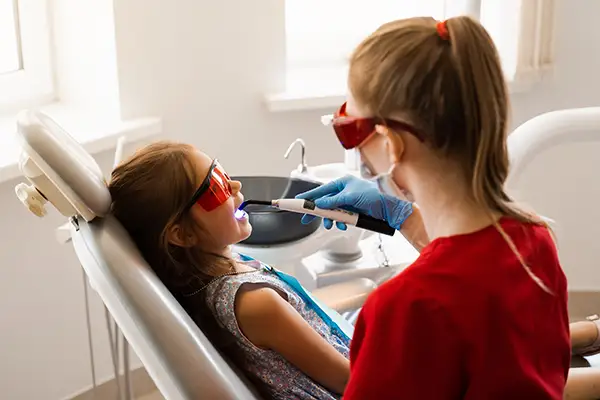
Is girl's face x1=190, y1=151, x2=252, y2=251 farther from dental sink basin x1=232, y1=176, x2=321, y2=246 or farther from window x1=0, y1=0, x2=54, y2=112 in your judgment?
window x1=0, y1=0, x2=54, y2=112

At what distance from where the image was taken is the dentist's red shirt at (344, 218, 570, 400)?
964 millimetres

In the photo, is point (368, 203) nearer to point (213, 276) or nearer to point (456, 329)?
point (213, 276)

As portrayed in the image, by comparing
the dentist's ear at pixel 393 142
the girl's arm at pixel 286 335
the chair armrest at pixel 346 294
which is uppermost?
the dentist's ear at pixel 393 142

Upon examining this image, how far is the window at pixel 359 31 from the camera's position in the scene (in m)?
2.67

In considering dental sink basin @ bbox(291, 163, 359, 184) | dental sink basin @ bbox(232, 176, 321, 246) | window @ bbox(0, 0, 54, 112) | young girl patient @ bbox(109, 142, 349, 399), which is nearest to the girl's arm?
young girl patient @ bbox(109, 142, 349, 399)

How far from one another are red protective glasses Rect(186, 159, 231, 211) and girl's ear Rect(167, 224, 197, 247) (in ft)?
0.13

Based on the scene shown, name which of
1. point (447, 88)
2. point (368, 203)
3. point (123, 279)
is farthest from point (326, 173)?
point (447, 88)

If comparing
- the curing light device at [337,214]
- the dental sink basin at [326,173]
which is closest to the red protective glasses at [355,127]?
the curing light device at [337,214]

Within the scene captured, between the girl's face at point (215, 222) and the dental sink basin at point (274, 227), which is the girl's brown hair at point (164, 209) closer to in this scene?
the girl's face at point (215, 222)

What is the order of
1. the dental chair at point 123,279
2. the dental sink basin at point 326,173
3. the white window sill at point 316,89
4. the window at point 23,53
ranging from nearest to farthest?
the dental chair at point 123,279 < the dental sink basin at point 326,173 < the window at point 23,53 < the white window sill at point 316,89

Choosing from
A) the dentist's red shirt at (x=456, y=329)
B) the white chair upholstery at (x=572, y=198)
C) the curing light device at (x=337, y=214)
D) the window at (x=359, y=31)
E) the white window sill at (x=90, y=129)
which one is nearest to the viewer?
the dentist's red shirt at (x=456, y=329)

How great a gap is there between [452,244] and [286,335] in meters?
0.39

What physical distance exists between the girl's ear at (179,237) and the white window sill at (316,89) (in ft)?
3.63

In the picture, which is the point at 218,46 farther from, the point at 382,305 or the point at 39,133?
the point at 382,305
